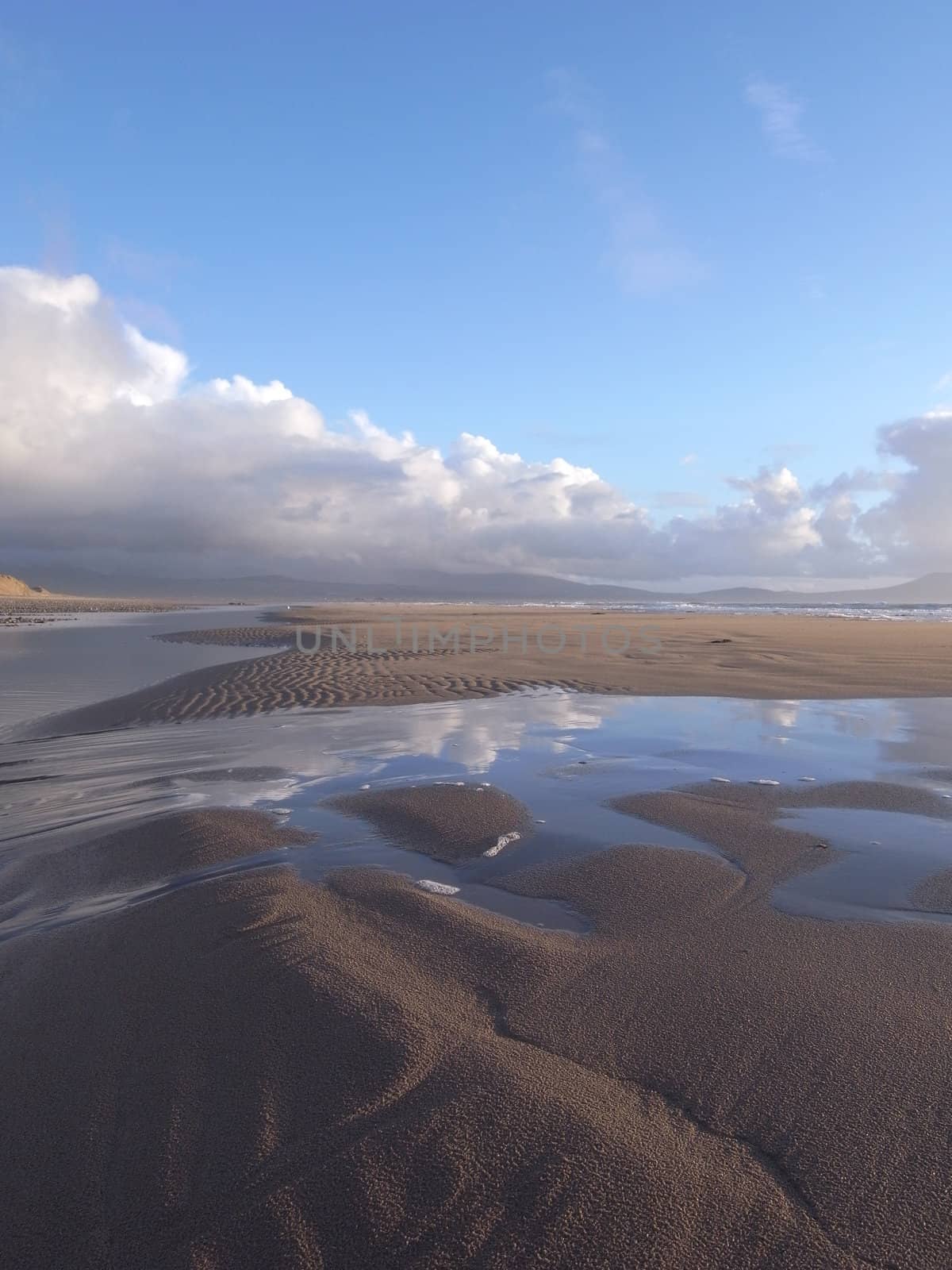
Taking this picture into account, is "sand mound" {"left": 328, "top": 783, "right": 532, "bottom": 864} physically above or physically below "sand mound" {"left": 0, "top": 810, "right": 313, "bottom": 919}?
above

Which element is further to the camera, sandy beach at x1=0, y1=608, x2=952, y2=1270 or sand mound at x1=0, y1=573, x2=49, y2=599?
sand mound at x1=0, y1=573, x2=49, y2=599

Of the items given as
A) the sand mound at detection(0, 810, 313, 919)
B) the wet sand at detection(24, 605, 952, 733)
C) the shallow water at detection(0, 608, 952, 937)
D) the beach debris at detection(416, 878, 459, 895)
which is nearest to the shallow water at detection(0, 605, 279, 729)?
the shallow water at detection(0, 608, 952, 937)

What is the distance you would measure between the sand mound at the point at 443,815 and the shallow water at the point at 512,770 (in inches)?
7.5

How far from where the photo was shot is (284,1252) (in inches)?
88.4

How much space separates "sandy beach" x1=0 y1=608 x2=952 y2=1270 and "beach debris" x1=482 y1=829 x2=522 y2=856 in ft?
0.15

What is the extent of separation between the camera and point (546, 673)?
1814 centimetres

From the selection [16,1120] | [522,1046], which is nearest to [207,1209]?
[16,1120]

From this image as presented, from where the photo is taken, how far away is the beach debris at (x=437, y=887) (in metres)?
4.98

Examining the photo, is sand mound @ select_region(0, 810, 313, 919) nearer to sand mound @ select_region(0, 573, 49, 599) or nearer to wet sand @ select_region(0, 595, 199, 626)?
wet sand @ select_region(0, 595, 199, 626)

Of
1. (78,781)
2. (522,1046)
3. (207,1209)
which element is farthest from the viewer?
(78,781)

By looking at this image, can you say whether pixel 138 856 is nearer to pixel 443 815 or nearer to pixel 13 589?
pixel 443 815

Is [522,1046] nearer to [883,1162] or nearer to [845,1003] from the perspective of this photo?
[883,1162]

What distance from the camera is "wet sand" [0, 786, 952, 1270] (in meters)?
2.30

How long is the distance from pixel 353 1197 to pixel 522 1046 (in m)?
0.97
